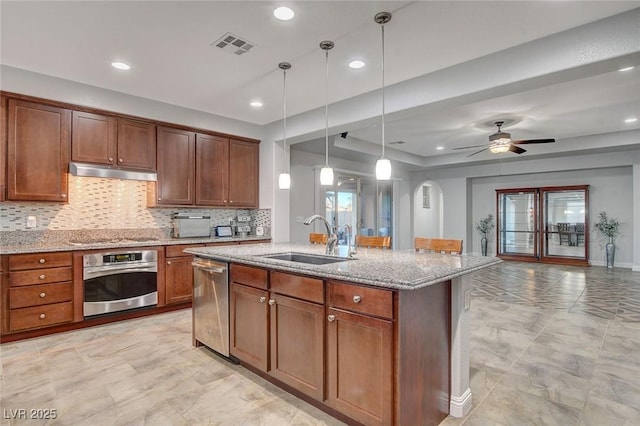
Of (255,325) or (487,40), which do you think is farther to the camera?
(487,40)

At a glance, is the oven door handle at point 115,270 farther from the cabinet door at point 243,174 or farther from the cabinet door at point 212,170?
the cabinet door at point 243,174

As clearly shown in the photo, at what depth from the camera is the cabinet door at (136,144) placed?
4141mm

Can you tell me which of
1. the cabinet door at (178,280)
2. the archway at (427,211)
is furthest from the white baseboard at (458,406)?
the archway at (427,211)

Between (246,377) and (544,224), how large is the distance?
864cm

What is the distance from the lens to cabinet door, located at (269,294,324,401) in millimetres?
2059

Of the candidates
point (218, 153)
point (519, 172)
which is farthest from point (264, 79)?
point (519, 172)

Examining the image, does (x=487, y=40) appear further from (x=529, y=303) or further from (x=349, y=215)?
(x=349, y=215)

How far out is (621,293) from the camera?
518 cm

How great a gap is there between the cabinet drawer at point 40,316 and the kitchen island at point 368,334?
2.34 meters

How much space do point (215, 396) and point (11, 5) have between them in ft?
10.0

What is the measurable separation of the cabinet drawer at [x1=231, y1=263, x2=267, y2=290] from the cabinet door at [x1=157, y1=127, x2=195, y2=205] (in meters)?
2.33

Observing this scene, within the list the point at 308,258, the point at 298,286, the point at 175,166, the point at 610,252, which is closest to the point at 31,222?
the point at 175,166

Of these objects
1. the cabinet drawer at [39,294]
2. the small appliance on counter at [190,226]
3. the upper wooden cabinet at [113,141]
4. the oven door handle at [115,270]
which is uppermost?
the upper wooden cabinet at [113,141]

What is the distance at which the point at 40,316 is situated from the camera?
11.2 ft
